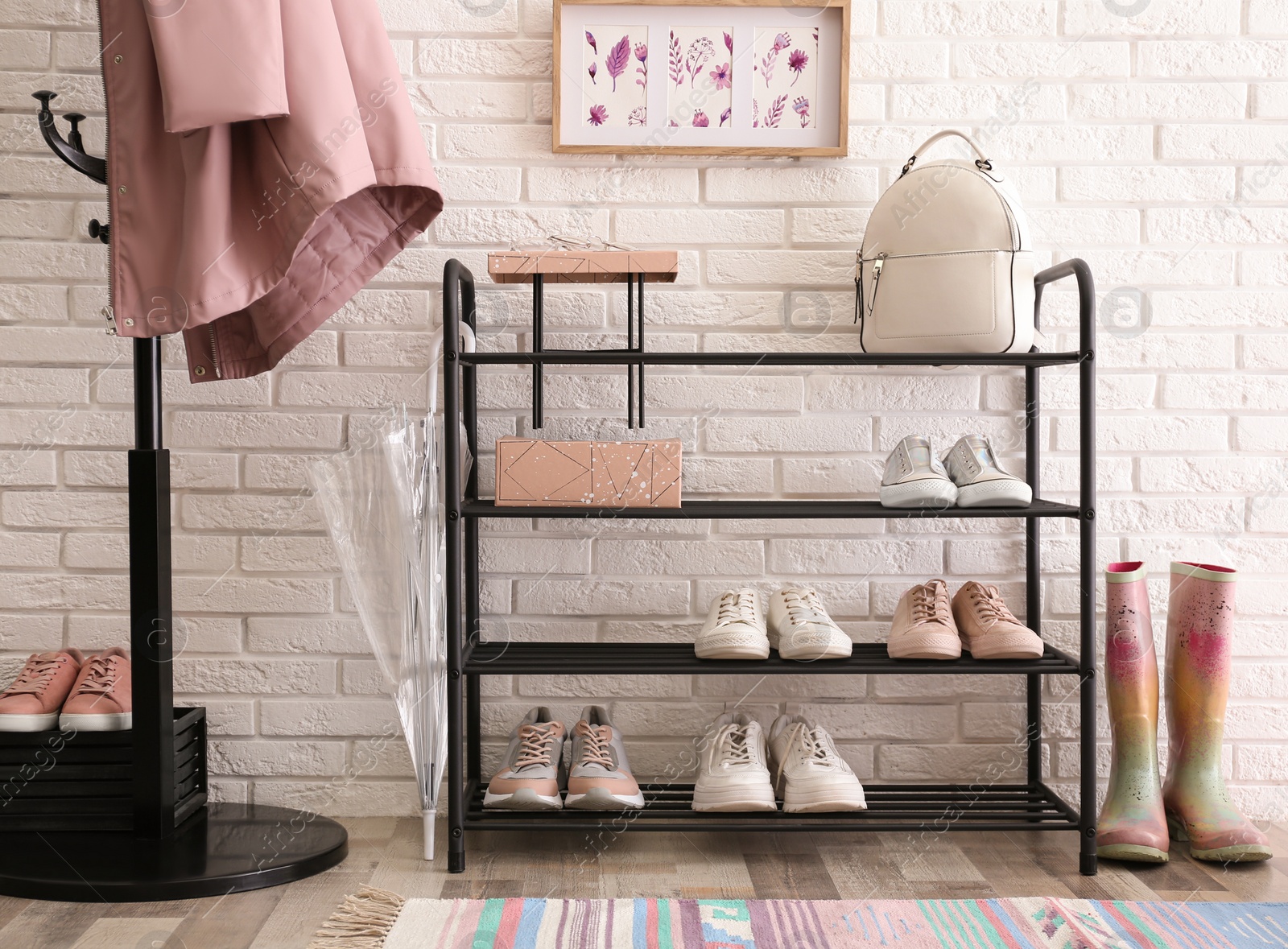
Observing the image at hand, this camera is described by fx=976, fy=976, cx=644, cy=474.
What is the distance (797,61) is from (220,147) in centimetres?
105

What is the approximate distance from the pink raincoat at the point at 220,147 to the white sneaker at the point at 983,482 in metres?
0.99

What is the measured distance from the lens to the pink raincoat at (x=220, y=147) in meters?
1.27

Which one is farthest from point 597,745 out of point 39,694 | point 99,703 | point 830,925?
point 39,694

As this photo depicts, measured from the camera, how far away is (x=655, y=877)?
1531 mm

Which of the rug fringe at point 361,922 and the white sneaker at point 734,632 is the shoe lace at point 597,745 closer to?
the white sneaker at point 734,632

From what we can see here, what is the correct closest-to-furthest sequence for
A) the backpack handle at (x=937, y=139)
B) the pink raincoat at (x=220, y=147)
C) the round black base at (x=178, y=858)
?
1. the pink raincoat at (x=220, y=147)
2. the round black base at (x=178, y=858)
3. the backpack handle at (x=937, y=139)

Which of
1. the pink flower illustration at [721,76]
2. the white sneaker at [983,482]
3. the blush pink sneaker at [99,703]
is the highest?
the pink flower illustration at [721,76]

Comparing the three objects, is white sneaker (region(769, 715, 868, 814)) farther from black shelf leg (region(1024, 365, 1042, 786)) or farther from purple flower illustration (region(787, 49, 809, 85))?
purple flower illustration (region(787, 49, 809, 85))

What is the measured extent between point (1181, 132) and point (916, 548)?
3.04 ft

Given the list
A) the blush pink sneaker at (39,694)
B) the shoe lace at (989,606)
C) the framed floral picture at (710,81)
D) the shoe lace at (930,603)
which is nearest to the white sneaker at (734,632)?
the shoe lace at (930,603)

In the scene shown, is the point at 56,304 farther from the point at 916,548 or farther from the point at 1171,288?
the point at 1171,288

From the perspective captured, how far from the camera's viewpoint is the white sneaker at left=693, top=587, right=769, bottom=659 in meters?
1.56

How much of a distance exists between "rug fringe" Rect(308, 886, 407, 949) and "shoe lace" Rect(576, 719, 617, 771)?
0.35 meters

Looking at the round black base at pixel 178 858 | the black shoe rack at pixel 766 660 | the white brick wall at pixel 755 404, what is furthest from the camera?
the white brick wall at pixel 755 404
